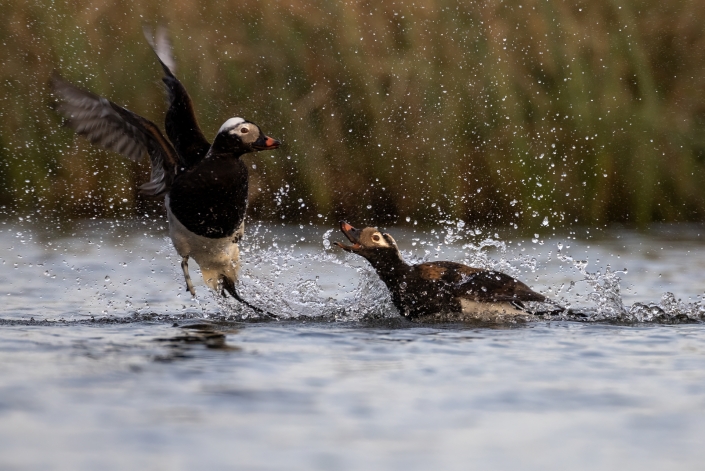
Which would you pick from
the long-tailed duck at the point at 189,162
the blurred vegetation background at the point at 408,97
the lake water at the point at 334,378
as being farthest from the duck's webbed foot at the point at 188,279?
the blurred vegetation background at the point at 408,97

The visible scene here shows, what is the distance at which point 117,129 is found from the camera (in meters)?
7.05

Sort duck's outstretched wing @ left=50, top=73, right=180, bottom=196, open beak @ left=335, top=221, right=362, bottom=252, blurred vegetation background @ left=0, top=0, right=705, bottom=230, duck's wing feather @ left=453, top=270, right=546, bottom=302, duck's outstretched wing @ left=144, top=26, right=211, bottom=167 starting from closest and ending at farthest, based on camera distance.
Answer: duck's wing feather @ left=453, top=270, right=546, bottom=302
open beak @ left=335, top=221, right=362, bottom=252
duck's outstretched wing @ left=50, top=73, right=180, bottom=196
duck's outstretched wing @ left=144, top=26, right=211, bottom=167
blurred vegetation background @ left=0, top=0, right=705, bottom=230

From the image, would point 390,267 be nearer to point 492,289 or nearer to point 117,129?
point 492,289

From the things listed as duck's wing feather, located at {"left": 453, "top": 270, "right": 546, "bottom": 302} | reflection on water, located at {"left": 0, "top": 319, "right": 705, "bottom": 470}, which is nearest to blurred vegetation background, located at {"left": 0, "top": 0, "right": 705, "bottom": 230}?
duck's wing feather, located at {"left": 453, "top": 270, "right": 546, "bottom": 302}

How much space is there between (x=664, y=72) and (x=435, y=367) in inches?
213

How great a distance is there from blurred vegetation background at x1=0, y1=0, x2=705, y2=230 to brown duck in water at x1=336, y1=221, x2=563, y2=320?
2.66 m

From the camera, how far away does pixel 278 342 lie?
215 inches

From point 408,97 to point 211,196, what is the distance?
2954 mm

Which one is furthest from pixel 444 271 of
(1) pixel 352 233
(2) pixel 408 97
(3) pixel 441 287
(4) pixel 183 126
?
(2) pixel 408 97

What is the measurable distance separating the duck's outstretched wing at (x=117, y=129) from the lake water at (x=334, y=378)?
2.70ft

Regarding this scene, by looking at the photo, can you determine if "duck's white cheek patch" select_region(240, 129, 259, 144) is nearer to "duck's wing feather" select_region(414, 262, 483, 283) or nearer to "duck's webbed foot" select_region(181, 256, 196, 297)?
"duck's webbed foot" select_region(181, 256, 196, 297)

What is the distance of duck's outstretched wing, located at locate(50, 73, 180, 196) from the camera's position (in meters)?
6.89

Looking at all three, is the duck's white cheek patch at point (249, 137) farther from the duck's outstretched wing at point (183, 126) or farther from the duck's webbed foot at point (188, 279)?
the duck's webbed foot at point (188, 279)

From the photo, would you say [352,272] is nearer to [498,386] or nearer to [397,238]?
[397,238]
